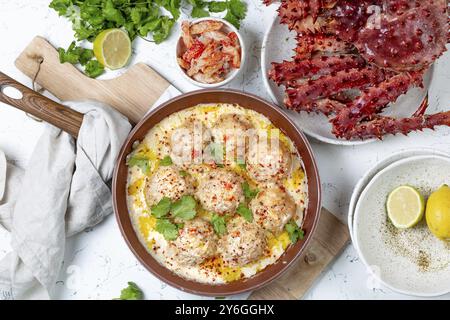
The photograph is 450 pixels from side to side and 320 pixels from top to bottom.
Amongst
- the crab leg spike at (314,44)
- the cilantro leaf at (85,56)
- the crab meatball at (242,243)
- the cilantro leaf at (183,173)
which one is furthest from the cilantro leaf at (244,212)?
the cilantro leaf at (85,56)

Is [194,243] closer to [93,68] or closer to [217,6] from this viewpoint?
[93,68]

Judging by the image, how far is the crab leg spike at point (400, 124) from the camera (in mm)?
2438

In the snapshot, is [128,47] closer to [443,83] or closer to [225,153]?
[225,153]

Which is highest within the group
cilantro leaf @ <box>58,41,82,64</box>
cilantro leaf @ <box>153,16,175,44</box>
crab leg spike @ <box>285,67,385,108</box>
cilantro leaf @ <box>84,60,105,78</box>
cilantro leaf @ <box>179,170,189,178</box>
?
cilantro leaf @ <box>153,16,175,44</box>

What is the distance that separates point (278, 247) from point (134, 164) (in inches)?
26.6

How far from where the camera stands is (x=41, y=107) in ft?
8.05

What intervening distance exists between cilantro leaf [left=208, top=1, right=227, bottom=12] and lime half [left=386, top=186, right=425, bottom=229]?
1.06 meters

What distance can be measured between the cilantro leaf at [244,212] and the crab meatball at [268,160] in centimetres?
13

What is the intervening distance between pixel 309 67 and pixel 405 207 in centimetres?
68

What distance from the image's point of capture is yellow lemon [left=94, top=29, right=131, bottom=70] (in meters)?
2.63

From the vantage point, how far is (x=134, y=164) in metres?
2.55

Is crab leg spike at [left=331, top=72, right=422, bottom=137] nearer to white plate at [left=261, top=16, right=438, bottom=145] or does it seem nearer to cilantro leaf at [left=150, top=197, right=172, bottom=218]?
white plate at [left=261, top=16, right=438, bottom=145]

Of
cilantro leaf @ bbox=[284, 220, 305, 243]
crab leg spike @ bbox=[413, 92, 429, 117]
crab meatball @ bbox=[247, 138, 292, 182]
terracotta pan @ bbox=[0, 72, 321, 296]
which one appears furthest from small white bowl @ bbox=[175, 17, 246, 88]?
crab leg spike @ bbox=[413, 92, 429, 117]
